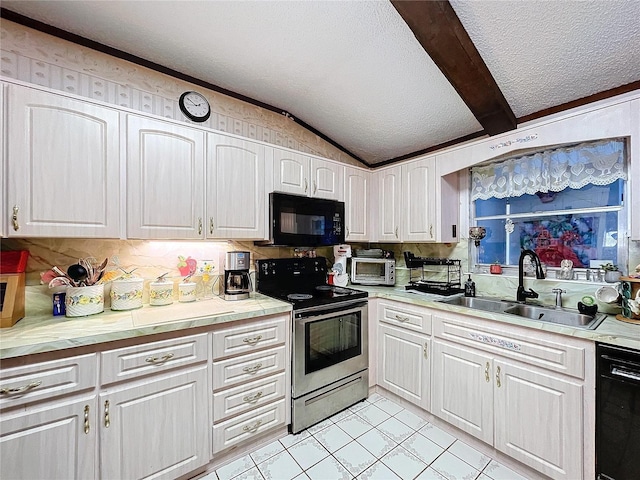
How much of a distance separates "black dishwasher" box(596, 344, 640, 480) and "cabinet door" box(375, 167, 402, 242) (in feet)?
5.49

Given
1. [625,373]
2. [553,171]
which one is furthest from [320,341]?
[553,171]

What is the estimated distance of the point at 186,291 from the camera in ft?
6.51

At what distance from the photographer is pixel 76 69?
5.68ft

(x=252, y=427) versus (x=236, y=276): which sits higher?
(x=236, y=276)

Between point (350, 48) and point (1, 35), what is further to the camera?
point (350, 48)

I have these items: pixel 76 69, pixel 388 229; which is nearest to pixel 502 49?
pixel 388 229

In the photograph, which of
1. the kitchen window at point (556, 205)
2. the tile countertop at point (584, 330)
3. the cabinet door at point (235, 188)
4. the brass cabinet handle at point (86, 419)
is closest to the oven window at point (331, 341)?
the tile countertop at point (584, 330)

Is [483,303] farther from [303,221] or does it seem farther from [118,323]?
[118,323]

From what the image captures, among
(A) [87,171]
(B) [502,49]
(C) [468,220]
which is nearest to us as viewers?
(A) [87,171]

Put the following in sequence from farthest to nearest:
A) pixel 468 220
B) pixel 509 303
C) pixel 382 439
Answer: pixel 468 220 → pixel 509 303 → pixel 382 439

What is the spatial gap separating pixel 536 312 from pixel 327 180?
1.93m

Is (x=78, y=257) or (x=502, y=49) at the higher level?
(x=502, y=49)

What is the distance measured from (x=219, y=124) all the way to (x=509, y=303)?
2.68 meters

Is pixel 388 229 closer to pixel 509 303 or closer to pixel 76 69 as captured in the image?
pixel 509 303
